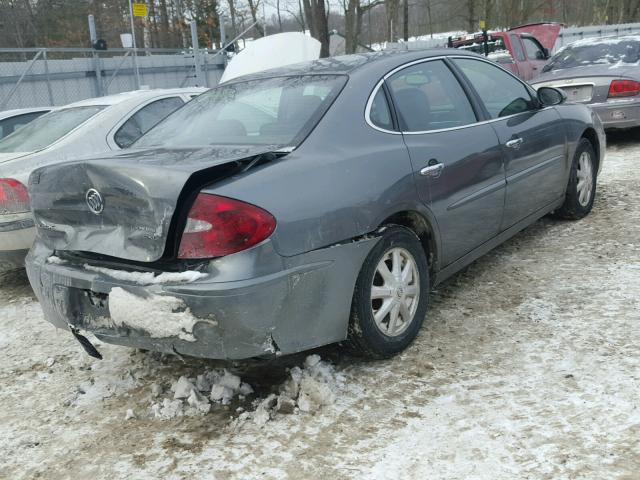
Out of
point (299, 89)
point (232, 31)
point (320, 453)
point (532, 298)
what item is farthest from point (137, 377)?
point (232, 31)

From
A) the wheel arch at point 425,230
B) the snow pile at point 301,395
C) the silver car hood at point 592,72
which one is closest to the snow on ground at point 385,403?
the snow pile at point 301,395

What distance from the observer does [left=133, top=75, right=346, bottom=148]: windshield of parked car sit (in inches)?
125

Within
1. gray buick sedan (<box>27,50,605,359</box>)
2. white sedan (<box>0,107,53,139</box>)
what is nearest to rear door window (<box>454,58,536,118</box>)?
gray buick sedan (<box>27,50,605,359</box>)

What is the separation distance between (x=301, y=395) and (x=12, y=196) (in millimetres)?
2873

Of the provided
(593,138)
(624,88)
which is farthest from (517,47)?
(593,138)

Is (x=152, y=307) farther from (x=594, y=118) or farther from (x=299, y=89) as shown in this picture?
(x=594, y=118)

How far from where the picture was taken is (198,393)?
2.99 meters

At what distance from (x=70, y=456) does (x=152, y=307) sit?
2.36 feet

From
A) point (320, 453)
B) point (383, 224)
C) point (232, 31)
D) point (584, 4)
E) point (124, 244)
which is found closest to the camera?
point (320, 453)

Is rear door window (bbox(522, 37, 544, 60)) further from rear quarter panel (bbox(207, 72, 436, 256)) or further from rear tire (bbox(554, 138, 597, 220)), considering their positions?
rear quarter panel (bbox(207, 72, 436, 256))

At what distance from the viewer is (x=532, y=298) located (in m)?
3.86

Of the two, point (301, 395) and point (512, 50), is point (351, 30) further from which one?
point (301, 395)

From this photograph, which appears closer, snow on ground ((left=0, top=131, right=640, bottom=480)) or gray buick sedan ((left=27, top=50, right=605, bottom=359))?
snow on ground ((left=0, top=131, right=640, bottom=480))

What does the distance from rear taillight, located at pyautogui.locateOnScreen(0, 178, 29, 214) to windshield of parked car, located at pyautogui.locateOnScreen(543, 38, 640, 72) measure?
7.69 metres
